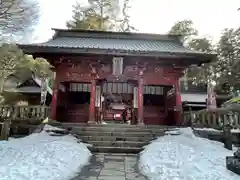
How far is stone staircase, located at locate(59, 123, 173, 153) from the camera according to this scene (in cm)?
814

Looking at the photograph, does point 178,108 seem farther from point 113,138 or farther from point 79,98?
point 79,98

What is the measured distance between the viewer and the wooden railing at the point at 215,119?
31.3 ft

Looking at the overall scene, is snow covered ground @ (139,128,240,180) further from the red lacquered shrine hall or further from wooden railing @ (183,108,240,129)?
the red lacquered shrine hall

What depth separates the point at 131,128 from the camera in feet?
32.4

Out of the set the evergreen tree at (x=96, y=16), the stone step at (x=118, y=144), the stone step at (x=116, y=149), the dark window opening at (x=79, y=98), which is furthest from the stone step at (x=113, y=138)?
the evergreen tree at (x=96, y=16)

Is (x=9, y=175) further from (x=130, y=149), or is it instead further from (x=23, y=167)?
(x=130, y=149)

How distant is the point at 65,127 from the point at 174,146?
4662mm

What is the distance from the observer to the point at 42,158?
19.8 ft

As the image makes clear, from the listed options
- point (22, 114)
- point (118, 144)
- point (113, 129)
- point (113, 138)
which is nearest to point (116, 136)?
point (113, 138)

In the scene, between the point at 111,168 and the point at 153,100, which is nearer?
the point at 111,168

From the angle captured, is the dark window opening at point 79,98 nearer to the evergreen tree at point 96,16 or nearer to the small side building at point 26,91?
the small side building at point 26,91

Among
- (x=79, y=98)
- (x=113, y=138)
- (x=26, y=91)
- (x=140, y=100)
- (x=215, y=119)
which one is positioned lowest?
(x=113, y=138)

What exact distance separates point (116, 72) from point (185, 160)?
21.6 feet

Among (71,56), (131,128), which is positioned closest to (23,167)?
(131,128)
